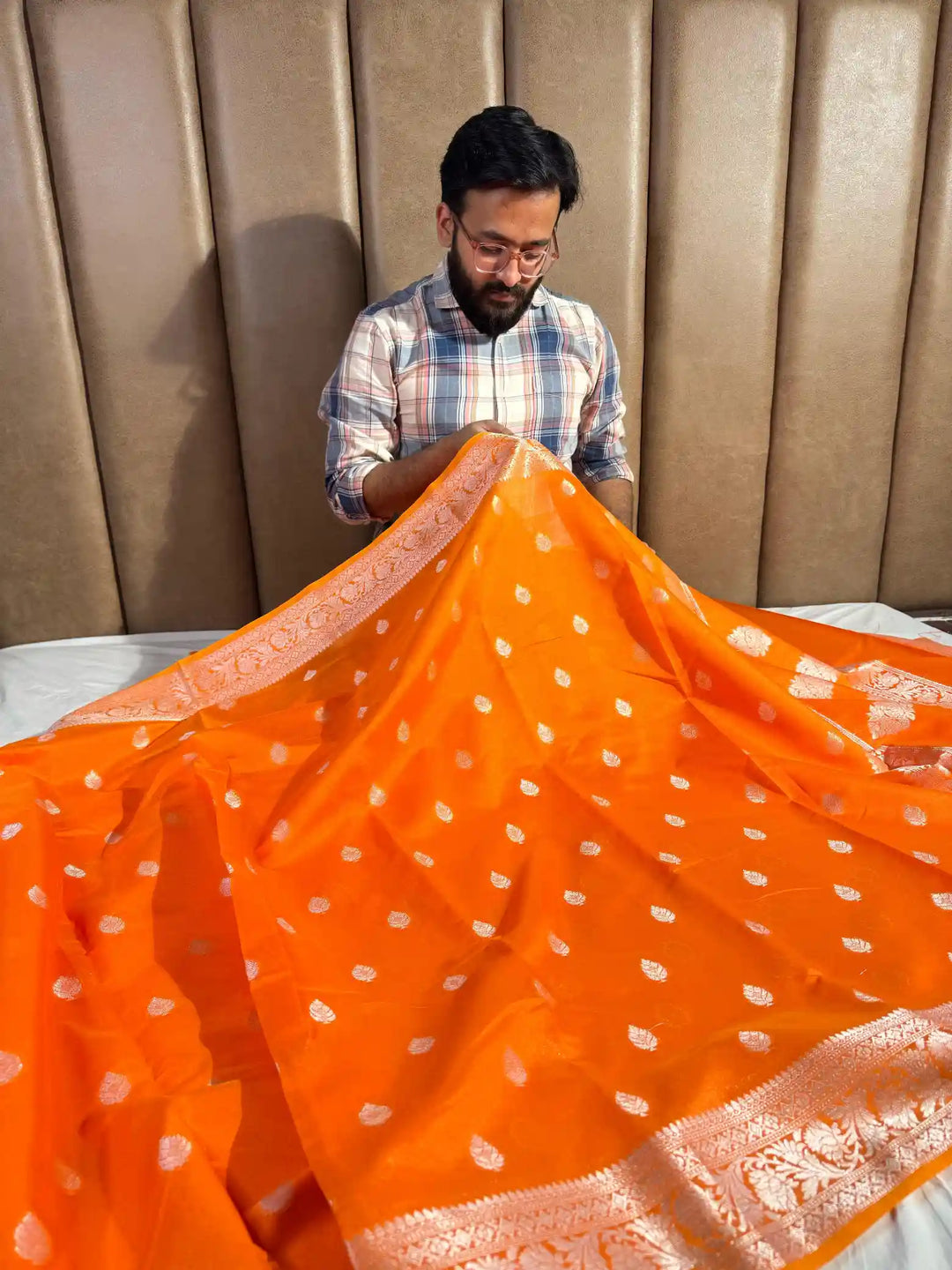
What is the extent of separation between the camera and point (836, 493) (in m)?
1.81

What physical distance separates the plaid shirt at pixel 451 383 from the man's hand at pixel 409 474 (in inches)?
1.2

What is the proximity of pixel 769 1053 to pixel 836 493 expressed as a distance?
4.34 ft

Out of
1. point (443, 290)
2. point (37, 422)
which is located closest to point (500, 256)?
point (443, 290)

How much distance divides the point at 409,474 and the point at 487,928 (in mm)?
753

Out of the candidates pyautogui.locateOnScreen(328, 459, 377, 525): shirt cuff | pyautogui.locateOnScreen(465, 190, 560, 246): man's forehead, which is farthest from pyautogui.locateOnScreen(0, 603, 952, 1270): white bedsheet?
pyautogui.locateOnScreen(465, 190, 560, 246): man's forehead

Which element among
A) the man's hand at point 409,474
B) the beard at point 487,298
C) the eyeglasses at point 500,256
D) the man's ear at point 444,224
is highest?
the man's ear at point 444,224

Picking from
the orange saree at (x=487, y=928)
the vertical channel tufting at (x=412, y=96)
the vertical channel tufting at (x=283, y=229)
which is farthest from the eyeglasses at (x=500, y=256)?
the orange saree at (x=487, y=928)

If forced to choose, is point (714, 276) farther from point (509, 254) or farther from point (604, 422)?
point (509, 254)

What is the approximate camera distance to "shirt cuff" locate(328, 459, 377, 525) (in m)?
1.50

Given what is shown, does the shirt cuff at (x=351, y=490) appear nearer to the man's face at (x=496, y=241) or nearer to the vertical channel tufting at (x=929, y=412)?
the man's face at (x=496, y=241)

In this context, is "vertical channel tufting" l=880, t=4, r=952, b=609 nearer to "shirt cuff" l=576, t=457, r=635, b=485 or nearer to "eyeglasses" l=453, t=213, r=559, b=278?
"shirt cuff" l=576, t=457, r=635, b=485

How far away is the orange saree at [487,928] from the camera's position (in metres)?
0.62

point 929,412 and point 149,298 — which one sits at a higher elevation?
point 149,298

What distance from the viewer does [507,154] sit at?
1.37m
